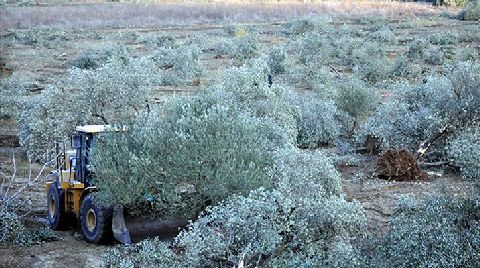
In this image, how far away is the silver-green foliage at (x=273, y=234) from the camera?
8430 mm

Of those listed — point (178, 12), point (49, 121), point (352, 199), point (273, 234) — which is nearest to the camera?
point (273, 234)

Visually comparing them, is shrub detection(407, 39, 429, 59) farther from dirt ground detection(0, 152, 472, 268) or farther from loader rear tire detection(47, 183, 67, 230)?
loader rear tire detection(47, 183, 67, 230)

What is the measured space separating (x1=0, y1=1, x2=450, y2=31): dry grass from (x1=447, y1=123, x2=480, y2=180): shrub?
1466 inches

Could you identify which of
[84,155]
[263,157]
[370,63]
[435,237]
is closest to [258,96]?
[263,157]

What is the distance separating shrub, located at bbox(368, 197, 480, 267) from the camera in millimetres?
7938

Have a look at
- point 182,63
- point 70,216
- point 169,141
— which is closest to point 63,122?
point 70,216

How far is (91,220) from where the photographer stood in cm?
1172

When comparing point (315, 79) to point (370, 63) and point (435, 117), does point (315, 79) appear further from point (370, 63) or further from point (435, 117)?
point (435, 117)

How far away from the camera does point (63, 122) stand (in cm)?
1573

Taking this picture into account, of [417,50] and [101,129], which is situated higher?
[101,129]

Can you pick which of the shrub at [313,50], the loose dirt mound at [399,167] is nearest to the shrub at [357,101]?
the loose dirt mound at [399,167]

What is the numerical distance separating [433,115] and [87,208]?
8.40 meters

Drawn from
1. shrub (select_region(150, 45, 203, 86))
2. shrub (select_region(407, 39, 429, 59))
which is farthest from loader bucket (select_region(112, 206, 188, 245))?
shrub (select_region(407, 39, 429, 59))

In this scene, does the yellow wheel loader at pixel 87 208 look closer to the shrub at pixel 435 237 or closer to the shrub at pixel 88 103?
the shrub at pixel 88 103
